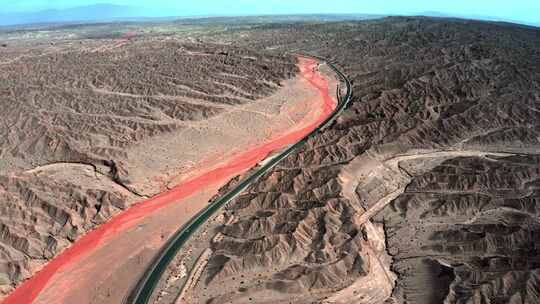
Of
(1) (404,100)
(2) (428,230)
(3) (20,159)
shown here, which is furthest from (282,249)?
(1) (404,100)

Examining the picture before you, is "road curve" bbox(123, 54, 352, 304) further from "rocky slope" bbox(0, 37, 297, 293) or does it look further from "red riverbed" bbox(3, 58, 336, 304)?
"rocky slope" bbox(0, 37, 297, 293)

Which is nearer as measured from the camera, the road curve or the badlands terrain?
the badlands terrain

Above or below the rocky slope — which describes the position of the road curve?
below

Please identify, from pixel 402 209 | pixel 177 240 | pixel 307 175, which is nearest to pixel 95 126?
pixel 177 240

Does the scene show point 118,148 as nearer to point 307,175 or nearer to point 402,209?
point 307,175

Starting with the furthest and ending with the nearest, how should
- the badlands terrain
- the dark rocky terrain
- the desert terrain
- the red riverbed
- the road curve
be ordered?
1. the desert terrain
2. the red riverbed
3. the road curve
4. the badlands terrain
5. the dark rocky terrain

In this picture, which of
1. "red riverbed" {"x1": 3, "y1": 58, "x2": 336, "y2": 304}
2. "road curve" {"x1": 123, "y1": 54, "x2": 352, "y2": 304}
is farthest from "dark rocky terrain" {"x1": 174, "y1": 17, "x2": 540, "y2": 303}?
"red riverbed" {"x1": 3, "y1": 58, "x2": 336, "y2": 304}

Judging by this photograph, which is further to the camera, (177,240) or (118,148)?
(118,148)
